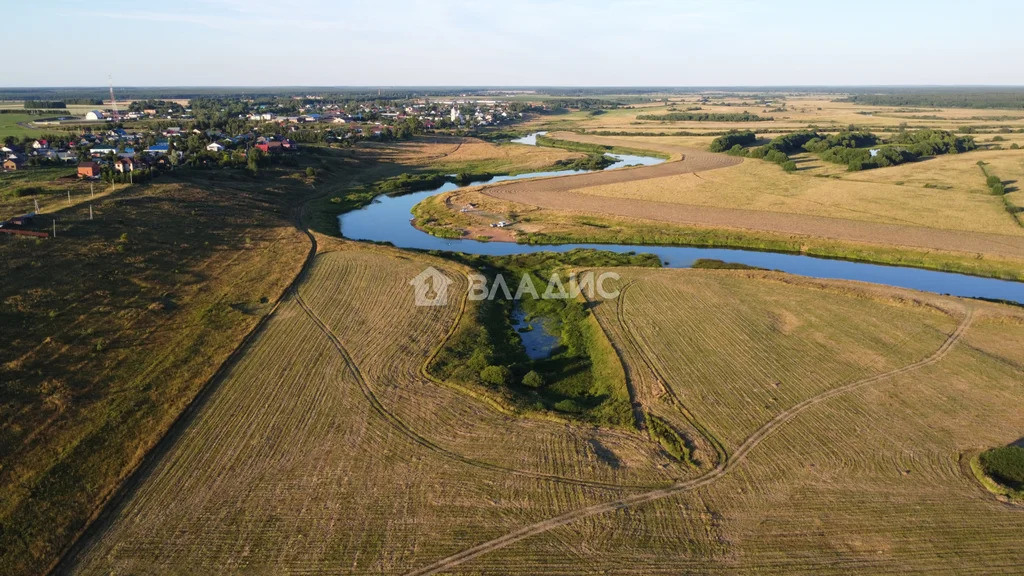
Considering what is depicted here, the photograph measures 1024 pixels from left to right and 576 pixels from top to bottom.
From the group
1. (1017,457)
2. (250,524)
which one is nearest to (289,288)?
(250,524)

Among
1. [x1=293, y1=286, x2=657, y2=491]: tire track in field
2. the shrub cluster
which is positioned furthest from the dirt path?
[x1=293, y1=286, x2=657, y2=491]: tire track in field

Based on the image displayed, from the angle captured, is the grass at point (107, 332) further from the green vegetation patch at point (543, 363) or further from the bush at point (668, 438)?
the bush at point (668, 438)

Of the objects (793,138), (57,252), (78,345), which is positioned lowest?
(78,345)

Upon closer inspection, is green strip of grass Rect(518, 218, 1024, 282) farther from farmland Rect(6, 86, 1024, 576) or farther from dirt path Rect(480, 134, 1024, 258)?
dirt path Rect(480, 134, 1024, 258)

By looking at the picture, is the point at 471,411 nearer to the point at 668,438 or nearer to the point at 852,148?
the point at 668,438

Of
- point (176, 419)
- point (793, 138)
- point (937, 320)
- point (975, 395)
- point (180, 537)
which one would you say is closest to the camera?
point (180, 537)

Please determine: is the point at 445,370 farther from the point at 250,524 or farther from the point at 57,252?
the point at 57,252

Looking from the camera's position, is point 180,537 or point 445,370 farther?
point 445,370
